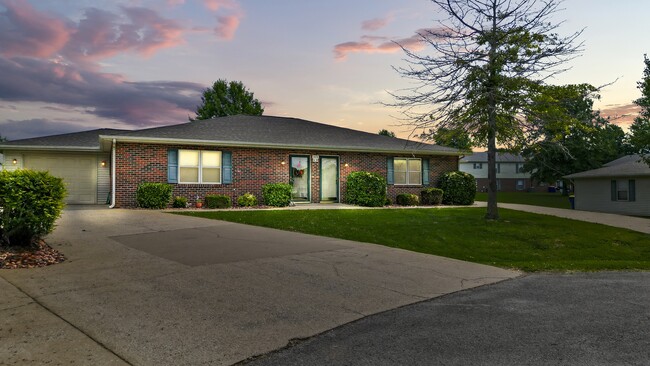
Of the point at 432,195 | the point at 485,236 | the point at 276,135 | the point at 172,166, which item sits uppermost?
the point at 276,135

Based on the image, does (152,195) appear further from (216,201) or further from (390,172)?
(390,172)

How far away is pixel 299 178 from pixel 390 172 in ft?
16.9

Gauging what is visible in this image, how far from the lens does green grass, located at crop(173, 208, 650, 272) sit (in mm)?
9125

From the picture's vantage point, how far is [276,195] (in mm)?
18203

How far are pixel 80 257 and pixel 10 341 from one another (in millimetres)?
4047

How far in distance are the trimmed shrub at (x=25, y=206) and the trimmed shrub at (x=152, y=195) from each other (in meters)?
8.40

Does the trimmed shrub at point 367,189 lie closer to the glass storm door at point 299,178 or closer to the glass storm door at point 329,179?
the glass storm door at point 329,179

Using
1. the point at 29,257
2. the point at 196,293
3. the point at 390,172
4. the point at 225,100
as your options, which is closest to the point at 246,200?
the point at 390,172

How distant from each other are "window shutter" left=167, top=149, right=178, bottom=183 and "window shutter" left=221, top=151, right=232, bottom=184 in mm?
2054

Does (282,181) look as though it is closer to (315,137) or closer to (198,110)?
(315,137)

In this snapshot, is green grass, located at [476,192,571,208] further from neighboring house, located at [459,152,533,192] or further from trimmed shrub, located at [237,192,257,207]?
trimmed shrub, located at [237,192,257,207]

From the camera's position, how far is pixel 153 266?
6.61 m

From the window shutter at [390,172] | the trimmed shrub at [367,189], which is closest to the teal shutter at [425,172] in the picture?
the window shutter at [390,172]

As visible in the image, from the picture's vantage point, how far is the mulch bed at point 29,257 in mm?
6541
